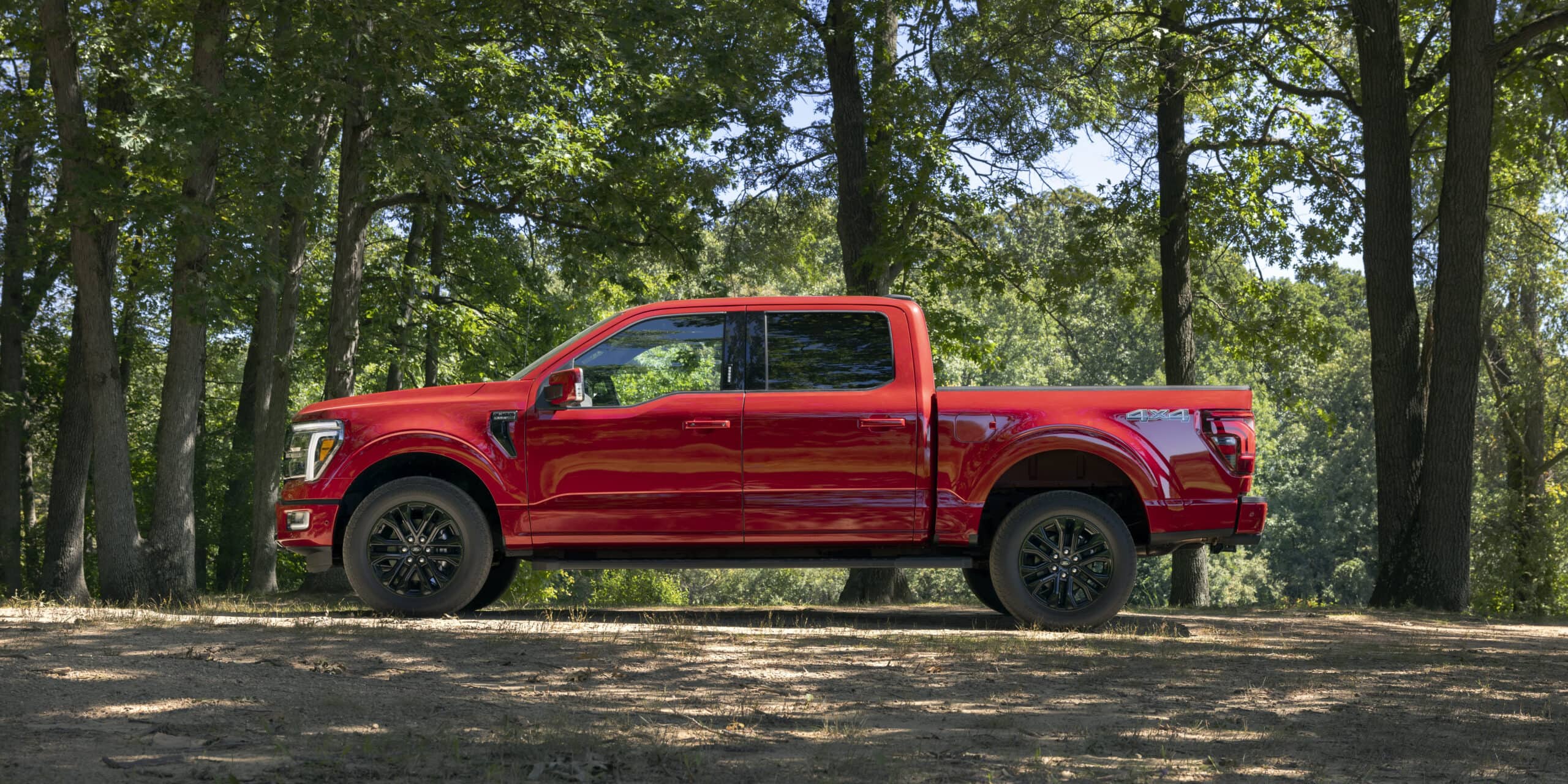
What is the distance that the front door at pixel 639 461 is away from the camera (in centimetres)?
820

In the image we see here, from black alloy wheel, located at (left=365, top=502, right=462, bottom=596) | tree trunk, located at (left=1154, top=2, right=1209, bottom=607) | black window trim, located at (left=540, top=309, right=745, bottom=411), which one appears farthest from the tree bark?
black alloy wheel, located at (left=365, top=502, right=462, bottom=596)

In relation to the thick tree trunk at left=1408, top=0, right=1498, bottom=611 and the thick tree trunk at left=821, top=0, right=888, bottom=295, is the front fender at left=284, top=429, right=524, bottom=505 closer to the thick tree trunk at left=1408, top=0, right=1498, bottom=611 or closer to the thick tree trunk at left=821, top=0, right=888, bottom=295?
the thick tree trunk at left=821, top=0, right=888, bottom=295

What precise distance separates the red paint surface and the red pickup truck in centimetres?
1

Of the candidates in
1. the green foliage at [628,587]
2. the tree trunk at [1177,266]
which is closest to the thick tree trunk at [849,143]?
the tree trunk at [1177,266]

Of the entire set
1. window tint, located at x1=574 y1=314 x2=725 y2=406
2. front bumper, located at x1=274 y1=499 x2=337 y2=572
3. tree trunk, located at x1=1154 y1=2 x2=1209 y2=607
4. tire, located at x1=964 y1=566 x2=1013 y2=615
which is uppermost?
tree trunk, located at x1=1154 y1=2 x2=1209 y2=607

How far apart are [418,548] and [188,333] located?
8070 mm

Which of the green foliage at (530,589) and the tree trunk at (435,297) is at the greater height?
the tree trunk at (435,297)

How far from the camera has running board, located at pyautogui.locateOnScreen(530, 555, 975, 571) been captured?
8.22 m

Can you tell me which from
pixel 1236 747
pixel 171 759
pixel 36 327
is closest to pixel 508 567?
pixel 171 759

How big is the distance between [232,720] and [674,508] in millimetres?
3544

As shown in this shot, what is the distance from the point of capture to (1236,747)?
16.6 ft

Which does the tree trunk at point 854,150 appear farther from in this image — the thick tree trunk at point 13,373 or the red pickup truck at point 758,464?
the thick tree trunk at point 13,373

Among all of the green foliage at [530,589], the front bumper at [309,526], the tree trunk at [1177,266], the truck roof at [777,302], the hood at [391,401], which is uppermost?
the tree trunk at [1177,266]

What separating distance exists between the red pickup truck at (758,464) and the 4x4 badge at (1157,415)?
0.04ft
